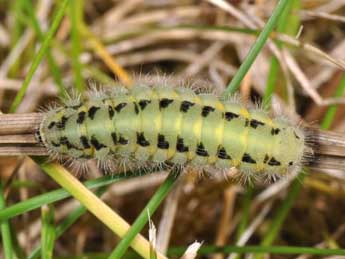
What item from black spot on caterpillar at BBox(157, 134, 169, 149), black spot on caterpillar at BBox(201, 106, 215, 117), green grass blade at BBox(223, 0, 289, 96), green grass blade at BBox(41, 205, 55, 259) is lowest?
green grass blade at BBox(41, 205, 55, 259)

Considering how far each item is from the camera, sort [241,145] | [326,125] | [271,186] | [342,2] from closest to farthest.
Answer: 1. [241,145]
2. [326,125]
3. [271,186]
4. [342,2]

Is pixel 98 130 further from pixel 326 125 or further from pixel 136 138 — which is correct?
pixel 326 125

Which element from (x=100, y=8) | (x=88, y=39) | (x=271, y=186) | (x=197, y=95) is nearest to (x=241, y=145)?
(x=197, y=95)

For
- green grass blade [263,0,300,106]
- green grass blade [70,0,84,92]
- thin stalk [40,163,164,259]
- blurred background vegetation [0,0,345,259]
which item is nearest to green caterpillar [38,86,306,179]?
thin stalk [40,163,164,259]

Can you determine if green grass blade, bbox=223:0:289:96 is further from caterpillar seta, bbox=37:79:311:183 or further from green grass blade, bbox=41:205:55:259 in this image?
green grass blade, bbox=41:205:55:259

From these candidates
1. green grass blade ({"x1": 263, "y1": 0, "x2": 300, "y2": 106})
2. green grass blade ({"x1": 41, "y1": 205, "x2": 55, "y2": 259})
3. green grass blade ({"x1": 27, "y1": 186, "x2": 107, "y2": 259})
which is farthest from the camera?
green grass blade ({"x1": 263, "y1": 0, "x2": 300, "y2": 106})

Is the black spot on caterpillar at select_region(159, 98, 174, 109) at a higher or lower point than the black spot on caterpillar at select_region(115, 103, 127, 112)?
higher

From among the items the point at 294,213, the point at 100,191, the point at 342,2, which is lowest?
the point at 294,213

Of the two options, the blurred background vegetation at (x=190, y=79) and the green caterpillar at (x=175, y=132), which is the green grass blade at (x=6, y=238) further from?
the blurred background vegetation at (x=190, y=79)

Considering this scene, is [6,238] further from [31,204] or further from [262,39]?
[262,39]

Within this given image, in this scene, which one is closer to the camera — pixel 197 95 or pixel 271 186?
pixel 197 95
